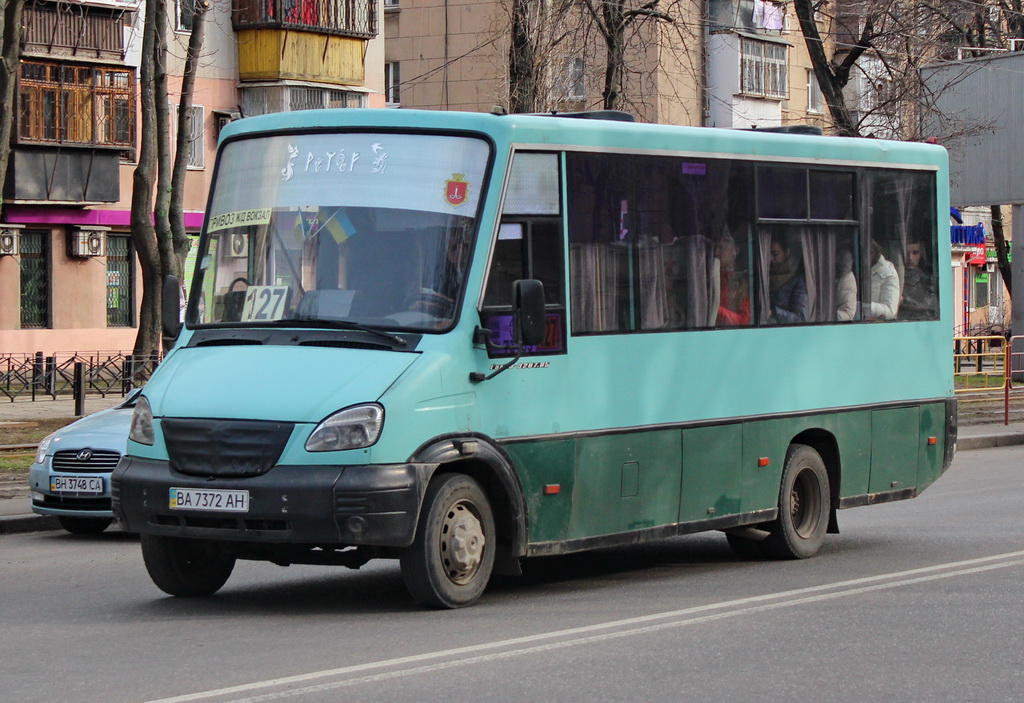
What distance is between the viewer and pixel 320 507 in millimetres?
8609

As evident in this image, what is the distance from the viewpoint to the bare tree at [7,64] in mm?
22219

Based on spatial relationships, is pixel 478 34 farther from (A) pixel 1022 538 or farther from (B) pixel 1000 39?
(A) pixel 1022 538

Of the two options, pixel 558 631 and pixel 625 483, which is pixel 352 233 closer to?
pixel 625 483

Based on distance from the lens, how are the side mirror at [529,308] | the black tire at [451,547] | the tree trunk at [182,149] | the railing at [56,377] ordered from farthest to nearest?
1. the railing at [56,377]
2. the tree trunk at [182,149]
3. the side mirror at [529,308]
4. the black tire at [451,547]

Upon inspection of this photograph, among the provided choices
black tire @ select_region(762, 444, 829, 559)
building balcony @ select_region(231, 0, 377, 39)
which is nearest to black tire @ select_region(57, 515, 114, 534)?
black tire @ select_region(762, 444, 829, 559)

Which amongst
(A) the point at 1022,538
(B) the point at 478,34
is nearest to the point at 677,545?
(A) the point at 1022,538

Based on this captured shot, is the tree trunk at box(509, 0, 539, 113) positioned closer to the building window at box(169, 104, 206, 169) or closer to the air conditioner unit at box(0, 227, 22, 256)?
the air conditioner unit at box(0, 227, 22, 256)

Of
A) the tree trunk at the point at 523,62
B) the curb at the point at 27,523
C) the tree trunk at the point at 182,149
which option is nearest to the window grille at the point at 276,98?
the tree trunk at the point at 182,149

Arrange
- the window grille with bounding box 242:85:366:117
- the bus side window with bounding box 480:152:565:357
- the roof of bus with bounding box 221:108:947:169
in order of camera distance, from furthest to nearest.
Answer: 1. the window grille with bounding box 242:85:366:117
2. the roof of bus with bounding box 221:108:947:169
3. the bus side window with bounding box 480:152:565:357

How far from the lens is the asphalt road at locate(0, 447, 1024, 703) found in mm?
7145

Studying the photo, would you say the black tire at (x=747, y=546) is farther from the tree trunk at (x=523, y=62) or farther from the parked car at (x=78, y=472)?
the tree trunk at (x=523, y=62)

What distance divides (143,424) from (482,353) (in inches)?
71.3

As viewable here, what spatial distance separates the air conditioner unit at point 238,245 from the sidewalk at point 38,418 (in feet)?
17.0

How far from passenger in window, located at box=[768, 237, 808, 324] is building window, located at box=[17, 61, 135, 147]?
2749 cm
